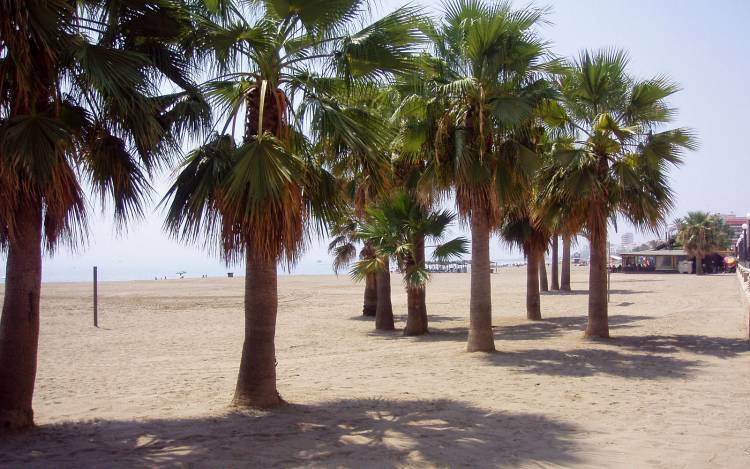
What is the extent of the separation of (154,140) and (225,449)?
320cm

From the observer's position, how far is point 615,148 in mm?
13930

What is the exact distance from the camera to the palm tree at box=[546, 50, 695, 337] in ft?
45.1

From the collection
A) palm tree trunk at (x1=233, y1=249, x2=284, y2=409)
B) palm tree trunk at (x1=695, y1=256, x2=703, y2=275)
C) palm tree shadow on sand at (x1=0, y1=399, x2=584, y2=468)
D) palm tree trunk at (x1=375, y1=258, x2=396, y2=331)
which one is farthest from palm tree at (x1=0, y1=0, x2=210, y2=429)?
palm tree trunk at (x1=695, y1=256, x2=703, y2=275)

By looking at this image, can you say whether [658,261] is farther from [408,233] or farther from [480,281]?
[480,281]

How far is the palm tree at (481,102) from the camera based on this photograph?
11805 millimetres

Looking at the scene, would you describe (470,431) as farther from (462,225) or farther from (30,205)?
(462,225)

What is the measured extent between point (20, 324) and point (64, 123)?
2.22 metres

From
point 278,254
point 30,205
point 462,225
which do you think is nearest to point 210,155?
point 278,254

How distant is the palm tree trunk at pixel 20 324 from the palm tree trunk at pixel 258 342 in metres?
2.36

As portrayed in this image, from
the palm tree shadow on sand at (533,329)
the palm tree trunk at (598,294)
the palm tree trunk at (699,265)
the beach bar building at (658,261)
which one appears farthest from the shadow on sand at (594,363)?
the beach bar building at (658,261)

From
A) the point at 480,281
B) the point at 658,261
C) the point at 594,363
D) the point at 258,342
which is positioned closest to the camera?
the point at 258,342

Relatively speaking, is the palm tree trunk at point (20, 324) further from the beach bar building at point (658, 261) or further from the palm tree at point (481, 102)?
the beach bar building at point (658, 261)

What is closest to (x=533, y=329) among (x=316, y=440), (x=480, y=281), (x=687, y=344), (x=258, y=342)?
(x=687, y=344)

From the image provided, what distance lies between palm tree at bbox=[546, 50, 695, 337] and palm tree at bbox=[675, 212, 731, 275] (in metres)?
47.1
